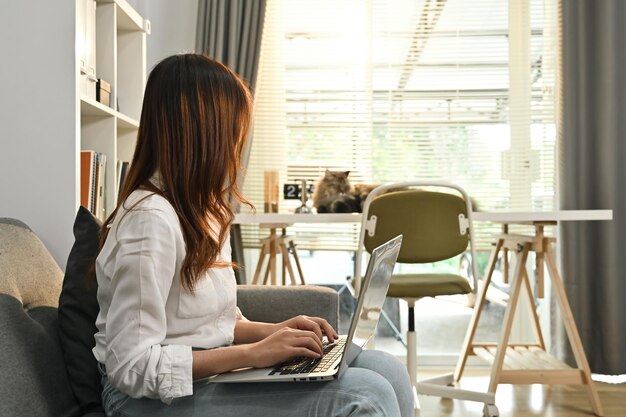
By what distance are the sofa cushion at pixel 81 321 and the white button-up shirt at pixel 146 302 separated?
0.20 meters

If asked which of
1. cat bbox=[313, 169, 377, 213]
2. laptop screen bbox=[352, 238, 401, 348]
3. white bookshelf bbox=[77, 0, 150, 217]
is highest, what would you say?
white bookshelf bbox=[77, 0, 150, 217]

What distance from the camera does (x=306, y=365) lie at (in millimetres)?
1229

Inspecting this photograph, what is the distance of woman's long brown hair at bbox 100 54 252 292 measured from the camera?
4.14 ft

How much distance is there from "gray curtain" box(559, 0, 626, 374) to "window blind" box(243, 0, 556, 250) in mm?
235

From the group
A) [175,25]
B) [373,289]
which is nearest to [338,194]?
[175,25]

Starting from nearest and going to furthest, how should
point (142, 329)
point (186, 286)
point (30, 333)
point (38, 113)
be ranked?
point (142, 329) < point (186, 286) < point (30, 333) < point (38, 113)

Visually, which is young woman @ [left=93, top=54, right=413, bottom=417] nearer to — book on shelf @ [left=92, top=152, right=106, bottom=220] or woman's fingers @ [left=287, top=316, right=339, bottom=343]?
woman's fingers @ [left=287, top=316, right=339, bottom=343]

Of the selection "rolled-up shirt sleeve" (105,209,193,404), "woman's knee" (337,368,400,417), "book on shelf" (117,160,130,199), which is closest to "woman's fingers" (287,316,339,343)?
"woman's knee" (337,368,400,417)

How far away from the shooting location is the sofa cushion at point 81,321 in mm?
1422

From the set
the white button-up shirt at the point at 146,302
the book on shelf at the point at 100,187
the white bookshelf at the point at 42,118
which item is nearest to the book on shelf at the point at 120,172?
the book on shelf at the point at 100,187

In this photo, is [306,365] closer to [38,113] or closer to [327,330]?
[327,330]

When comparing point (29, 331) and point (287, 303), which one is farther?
point (287, 303)

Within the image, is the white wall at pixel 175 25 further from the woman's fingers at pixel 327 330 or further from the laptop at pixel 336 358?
the laptop at pixel 336 358

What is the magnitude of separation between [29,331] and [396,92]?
2.92 meters
